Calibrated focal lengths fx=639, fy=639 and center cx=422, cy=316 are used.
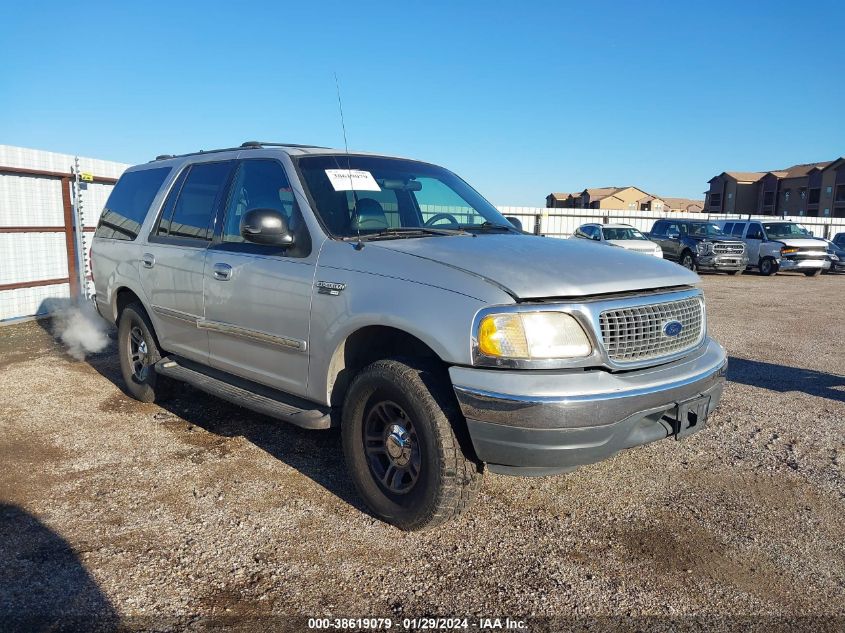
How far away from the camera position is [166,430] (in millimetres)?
4805

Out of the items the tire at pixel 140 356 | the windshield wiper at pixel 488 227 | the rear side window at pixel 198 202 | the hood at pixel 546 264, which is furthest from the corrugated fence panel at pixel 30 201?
the hood at pixel 546 264

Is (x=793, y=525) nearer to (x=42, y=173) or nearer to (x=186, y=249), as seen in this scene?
(x=186, y=249)

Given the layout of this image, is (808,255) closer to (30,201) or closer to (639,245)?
(639,245)

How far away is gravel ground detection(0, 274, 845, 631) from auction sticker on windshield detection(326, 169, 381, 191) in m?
1.76

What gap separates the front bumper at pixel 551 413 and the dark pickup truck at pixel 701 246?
1905 cm

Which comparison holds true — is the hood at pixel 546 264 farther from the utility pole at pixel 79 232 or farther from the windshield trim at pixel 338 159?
the utility pole at pixel 79 232

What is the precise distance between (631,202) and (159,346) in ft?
257

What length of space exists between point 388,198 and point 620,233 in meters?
16.8

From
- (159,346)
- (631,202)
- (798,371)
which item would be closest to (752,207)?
(631,202)

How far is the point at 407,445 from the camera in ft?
10.3

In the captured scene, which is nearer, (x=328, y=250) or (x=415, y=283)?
(x=415, y=283)

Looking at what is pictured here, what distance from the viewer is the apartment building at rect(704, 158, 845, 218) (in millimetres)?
58644

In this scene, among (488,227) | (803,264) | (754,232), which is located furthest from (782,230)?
(488,227)

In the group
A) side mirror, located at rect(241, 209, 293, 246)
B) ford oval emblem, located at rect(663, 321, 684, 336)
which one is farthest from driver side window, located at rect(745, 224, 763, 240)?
side mirror, located at rect(241, 209, 293, 246)
